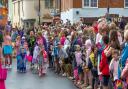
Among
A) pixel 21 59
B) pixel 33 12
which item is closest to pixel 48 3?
pixel 33 12

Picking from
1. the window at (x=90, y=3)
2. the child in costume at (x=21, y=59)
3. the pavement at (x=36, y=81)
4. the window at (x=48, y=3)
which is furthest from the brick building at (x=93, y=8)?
the pavement at (x=36, y=81)

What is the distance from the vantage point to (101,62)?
14.0m

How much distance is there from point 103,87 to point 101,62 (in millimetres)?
834

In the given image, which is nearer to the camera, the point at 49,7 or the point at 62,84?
the point at 62,84

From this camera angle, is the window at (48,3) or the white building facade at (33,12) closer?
the white building facade at (33,12)

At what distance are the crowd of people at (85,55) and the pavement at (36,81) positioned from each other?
36 centimetres

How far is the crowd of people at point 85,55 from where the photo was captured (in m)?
13.2

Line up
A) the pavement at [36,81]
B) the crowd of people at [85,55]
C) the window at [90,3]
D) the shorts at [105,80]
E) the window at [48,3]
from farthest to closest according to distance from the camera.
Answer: the window at [48,3] → the window at [90,3] → the pavement at [36,81] → the shorts at [105,80] → the crowd of people at [85,55]

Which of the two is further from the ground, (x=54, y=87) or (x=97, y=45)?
(x=97, y=45)

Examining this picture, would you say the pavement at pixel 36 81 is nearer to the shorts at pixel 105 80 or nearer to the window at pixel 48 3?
the shorts at pixel 105 80

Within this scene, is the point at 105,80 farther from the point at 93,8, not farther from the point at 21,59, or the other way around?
the point at 93,8

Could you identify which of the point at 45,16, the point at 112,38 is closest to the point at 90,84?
the point at 112,38

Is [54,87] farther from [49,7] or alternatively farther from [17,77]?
[49,7]

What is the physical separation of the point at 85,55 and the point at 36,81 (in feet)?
10.8
